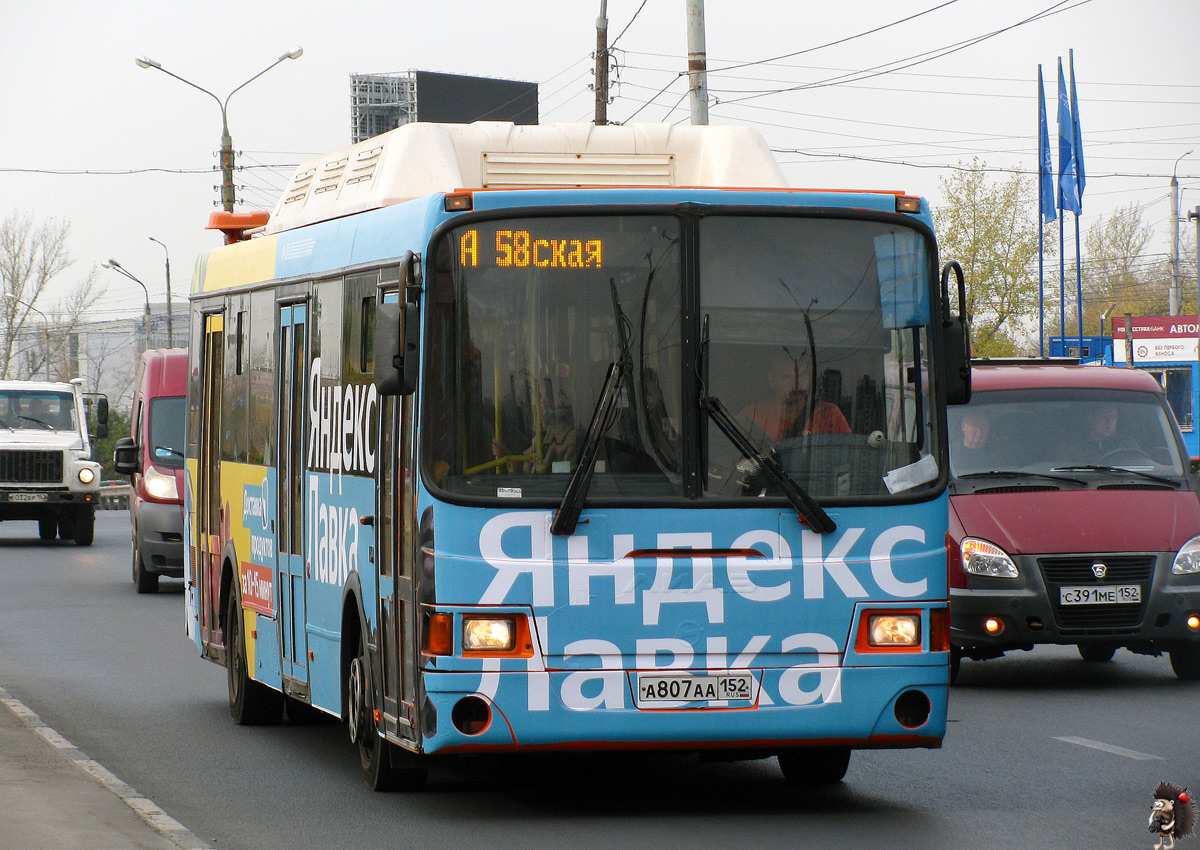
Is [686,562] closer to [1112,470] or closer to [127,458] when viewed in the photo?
[1112,470]

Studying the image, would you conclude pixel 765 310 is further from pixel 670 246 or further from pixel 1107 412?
pixel 1107 412

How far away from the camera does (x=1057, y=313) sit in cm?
8356

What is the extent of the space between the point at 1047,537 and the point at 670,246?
5.61m

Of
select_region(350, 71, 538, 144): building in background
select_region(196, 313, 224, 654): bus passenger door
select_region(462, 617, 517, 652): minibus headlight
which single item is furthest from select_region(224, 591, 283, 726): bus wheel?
select_region(350, 71, 538, 144): building in background

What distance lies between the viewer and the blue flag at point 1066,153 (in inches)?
1951

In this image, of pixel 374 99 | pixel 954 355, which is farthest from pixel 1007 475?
pixel 374 99

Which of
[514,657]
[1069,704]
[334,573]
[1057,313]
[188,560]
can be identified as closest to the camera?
[514,657]

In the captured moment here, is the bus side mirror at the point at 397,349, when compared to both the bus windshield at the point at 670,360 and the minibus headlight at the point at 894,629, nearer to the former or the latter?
the bus windshield at the point at 670,360

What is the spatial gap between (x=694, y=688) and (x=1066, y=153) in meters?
44.5

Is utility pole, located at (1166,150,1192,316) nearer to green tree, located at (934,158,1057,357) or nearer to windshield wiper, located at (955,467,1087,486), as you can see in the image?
green tree, located at (934,158,1057,357)

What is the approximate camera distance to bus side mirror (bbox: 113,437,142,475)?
22766mm

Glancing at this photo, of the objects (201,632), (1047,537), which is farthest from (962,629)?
(201,632)

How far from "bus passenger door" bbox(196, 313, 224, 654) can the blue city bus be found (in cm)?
390

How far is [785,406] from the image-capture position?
7910 mm
